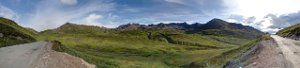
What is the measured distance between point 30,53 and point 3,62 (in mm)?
2960

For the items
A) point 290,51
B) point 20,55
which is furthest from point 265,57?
point 20,55

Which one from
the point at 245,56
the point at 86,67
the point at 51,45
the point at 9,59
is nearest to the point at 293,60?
the point at 245,56

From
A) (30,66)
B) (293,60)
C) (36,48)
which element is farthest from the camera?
(36,48)

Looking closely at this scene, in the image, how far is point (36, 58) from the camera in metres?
45.7

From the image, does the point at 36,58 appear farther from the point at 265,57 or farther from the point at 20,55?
the point at 265,57

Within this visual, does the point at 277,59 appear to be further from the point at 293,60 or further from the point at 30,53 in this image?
the point at 30,53

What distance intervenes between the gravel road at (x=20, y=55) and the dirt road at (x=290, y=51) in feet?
83.1

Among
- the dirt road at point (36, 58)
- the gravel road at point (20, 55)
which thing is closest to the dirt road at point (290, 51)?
the dirt road at point (36, 58)

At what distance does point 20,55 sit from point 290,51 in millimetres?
27929

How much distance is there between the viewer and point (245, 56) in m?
44.7

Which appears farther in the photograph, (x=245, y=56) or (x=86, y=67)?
(x=86, y=67)

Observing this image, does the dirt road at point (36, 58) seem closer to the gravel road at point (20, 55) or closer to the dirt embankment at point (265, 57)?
the gravel road at point (20, 55)

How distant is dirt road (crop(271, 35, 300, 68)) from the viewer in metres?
41.0

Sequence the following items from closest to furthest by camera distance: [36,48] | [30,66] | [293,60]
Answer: [293,60] → [30,66] → [36,48]
